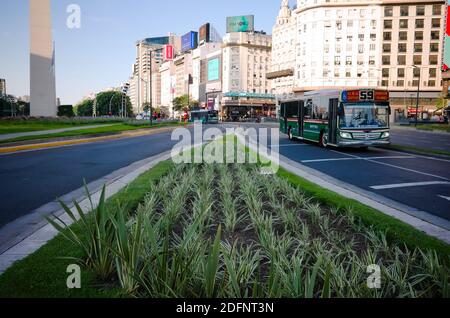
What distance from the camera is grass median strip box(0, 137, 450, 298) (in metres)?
3.37

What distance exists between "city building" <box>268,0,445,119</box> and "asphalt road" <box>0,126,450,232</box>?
82831mm

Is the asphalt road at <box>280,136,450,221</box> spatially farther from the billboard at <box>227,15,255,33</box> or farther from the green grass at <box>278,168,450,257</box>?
the billboard at <box>227,15,255,33</box>

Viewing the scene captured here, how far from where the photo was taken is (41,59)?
142 ft

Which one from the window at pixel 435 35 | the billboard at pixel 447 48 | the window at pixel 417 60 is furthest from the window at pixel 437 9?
the billboard at pixel 447 48

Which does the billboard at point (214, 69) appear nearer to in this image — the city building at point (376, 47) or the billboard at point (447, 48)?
the city building at point (376, 47)

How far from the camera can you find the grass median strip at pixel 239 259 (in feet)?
11.0

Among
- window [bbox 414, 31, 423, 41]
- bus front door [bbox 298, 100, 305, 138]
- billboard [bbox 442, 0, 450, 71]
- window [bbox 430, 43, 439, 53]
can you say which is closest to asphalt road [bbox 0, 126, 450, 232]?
bus front door [bbox 298, 100, 305, 138]

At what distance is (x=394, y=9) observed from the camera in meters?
93.2

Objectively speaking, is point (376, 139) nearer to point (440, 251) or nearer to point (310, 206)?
point (310, 206)

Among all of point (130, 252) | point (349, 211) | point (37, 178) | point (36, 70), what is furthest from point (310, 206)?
point (36, 70)

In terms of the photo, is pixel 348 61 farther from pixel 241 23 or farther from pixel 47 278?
pixel 47 278

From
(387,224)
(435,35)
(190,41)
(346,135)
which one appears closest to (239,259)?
(387,224)

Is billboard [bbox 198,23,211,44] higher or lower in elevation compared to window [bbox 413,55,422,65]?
higher

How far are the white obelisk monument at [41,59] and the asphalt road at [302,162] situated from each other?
31049 millimetres
